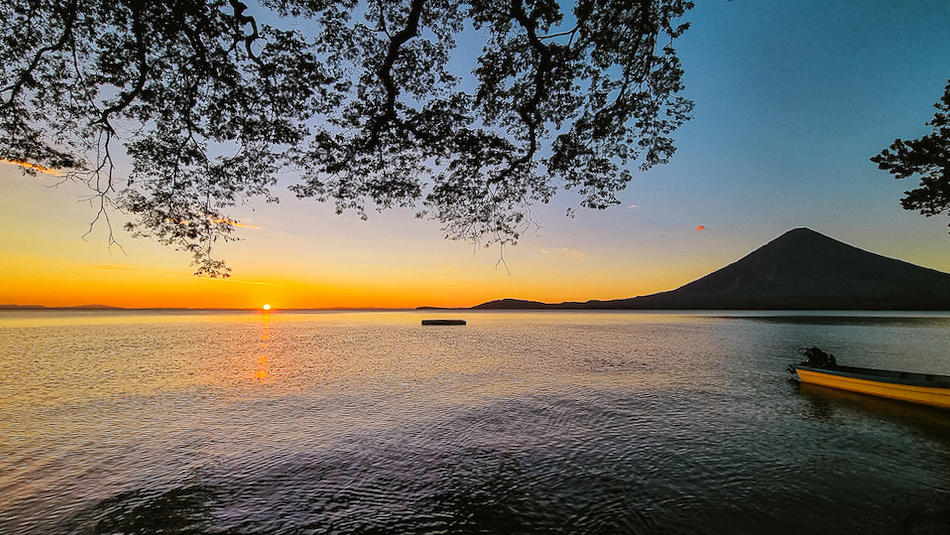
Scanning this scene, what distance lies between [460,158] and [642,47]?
614 centimetres

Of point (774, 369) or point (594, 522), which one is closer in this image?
point (594, 522)

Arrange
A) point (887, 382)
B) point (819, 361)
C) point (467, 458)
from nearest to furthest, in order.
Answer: point (467, 458)
point (887, 382)
point (819, 361)

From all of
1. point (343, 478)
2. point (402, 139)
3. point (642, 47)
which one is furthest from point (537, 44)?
point (343, 478)

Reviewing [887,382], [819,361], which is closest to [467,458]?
[887,382]

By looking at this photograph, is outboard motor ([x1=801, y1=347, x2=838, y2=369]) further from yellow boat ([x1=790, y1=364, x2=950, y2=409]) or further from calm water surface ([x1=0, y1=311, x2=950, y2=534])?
calm water surface ([x1=0, y1=311, x2=950, y2=534])

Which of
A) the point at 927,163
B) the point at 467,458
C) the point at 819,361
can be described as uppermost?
the point at 927,163

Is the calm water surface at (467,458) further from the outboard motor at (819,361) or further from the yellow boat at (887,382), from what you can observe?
the outboard motor at (819,361)

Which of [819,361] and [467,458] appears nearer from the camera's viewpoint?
[467,458]

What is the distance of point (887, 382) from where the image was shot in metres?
17.8

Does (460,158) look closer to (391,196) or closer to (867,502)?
(391,196)

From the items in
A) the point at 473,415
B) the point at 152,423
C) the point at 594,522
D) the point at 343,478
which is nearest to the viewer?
the point at 594,522

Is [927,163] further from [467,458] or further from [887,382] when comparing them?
[467,458]

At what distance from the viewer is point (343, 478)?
9680 millimetres

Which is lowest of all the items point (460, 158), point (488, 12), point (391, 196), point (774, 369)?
point (774, 369)
